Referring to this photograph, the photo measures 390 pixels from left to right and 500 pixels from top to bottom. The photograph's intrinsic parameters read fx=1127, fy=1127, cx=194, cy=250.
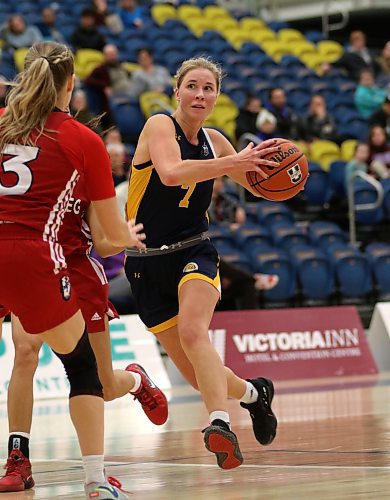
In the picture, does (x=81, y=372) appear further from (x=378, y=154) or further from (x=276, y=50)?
(x=276, y=50)

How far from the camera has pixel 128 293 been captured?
11086mm

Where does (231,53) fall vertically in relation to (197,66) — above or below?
below

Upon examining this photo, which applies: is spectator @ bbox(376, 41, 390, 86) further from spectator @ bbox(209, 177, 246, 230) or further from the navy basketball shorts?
the navy basketball shorts

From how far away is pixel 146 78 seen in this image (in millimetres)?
16281

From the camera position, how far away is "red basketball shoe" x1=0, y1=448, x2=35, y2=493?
4.69 metres

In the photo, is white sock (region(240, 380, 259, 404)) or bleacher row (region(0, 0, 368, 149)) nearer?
white sock (region(240, 380, 259, 404))

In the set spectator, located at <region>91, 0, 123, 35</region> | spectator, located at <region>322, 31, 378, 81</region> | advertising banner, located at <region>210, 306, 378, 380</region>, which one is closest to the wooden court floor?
advertising banner, located at <region>210, 306, 378, 380</region>

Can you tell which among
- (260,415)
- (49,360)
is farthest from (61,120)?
(49,360)

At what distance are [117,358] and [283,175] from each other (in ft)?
18.0

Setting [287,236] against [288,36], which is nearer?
[287,236]

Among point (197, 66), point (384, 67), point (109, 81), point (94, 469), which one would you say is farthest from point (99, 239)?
point (384, 67)

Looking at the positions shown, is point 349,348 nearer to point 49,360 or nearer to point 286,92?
point 49,360

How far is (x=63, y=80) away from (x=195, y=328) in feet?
4.67

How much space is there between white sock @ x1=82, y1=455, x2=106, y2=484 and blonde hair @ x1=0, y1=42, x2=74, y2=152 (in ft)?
3.75
